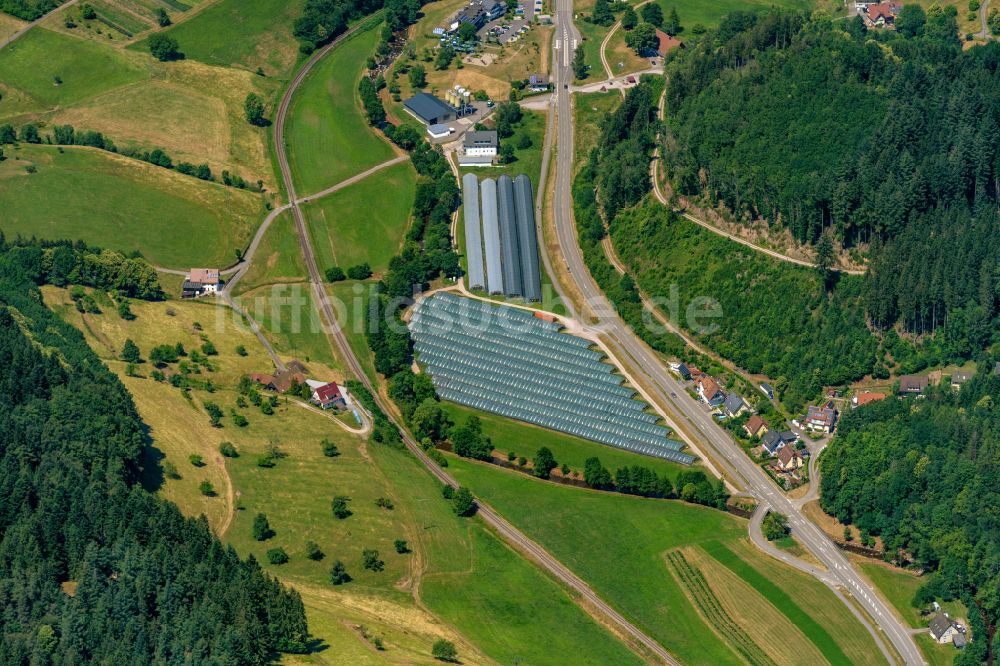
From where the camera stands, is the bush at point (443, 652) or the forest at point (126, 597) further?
the bush at point (443, 652)

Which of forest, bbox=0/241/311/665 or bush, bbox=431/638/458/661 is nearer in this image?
forest, bbox=0/241/311/665

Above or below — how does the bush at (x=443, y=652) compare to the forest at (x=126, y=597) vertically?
below

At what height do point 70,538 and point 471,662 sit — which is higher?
point 70,538

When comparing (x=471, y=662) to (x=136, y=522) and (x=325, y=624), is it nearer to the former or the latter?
(x=325, y=624)

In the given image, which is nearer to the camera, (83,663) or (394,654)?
(83,663)

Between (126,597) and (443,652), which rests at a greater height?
(126,597)

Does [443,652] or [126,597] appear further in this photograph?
[443,652]

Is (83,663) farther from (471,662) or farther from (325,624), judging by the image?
(471,662)

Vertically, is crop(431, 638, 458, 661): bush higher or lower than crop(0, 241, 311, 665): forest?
lower

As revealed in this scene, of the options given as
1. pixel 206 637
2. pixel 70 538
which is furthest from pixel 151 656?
pixel 70 538
